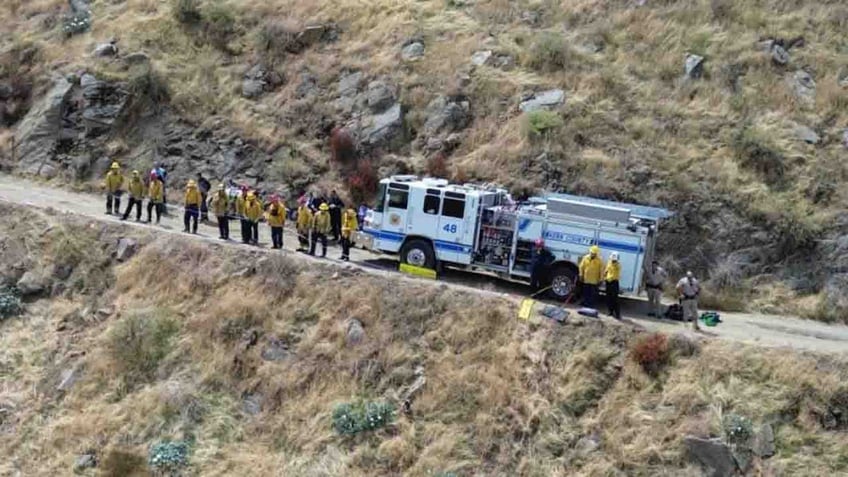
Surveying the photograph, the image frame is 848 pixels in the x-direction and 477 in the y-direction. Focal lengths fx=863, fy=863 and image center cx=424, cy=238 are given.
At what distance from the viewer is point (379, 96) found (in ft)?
97.1

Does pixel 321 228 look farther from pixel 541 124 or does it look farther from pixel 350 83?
pixel 350 83

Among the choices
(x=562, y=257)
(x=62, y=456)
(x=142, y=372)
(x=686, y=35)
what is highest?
(x=686, y=35)

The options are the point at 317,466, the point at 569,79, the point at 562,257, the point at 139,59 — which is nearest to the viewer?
the point at 317,466

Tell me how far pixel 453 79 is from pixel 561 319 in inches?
511

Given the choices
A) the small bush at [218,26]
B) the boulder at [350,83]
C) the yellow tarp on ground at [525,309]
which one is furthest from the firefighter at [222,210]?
the small bush at [218,26]

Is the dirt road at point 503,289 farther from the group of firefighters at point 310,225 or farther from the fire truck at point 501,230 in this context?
the fire truck at point 501,230

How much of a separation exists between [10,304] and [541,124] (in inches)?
624

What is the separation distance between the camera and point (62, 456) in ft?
58.9

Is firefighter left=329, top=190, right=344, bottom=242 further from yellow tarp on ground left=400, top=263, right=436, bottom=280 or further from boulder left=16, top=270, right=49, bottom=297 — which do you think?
boulder left=16, top=270, right=49, bottom=297

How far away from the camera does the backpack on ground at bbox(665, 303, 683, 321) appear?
20330 mm

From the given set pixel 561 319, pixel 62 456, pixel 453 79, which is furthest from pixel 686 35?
pixel 62 456

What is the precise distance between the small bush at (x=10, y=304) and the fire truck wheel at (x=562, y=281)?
13555 mm

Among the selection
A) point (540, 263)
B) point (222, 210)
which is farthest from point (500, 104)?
point (222, 210)

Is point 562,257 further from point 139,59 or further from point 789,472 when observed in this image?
point 139,59
